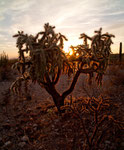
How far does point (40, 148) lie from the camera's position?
7.12 ft

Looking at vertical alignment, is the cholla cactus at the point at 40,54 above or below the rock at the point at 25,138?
above

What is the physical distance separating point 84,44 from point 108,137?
219 centimetres

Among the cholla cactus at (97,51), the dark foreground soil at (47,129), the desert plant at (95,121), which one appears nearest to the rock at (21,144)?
the dark foreground soil at (47,129)

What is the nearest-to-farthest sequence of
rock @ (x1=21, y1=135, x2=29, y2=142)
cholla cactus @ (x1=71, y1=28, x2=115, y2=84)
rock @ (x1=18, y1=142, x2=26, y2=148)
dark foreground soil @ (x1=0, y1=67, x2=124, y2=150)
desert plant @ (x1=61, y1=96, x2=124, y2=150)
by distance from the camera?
1. desert plant @ (x1=61, y1=96, x2=124, y2=150)
2. dark foreground soil @ (x1=0, y1=67, x2=124, y2=150)
3. rock @ (x1=18, y1=142, x2=26, y2=148)
4. rock @ (x1=21, y1=135, x2=29, y2=142)
5. cholla cactus @ (x1=71, y1=28, x2=115, y2=84)

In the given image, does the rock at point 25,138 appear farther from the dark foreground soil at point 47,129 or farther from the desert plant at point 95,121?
the desert plant at point 95,121

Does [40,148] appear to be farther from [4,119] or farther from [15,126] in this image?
[4,119]

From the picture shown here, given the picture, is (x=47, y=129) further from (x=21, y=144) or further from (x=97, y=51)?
(x=97, y=51)

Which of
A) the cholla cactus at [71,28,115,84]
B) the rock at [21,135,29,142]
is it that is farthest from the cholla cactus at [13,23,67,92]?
the rock at [21,135,29,142]

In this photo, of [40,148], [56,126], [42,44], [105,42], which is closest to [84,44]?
[105,42]

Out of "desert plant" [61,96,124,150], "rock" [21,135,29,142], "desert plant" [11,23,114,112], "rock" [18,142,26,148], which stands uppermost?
"desert plant" [11,23,114,112]

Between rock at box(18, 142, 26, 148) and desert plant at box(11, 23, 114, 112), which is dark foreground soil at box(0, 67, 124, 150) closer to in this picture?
rock at box(18, 142, 26, 148)

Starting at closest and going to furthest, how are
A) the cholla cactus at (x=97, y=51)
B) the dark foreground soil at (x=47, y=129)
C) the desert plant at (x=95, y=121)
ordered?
the desert plant at (x=95, y=121) → the dark foreground soil at (x=47, y=129) → the cholla cactus at (x=97, y=51)

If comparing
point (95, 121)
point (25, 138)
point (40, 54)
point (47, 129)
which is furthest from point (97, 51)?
point (25, 138)

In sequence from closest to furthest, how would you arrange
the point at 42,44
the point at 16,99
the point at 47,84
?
the point at 42,44, the point at 47,84, the point at 16,99
